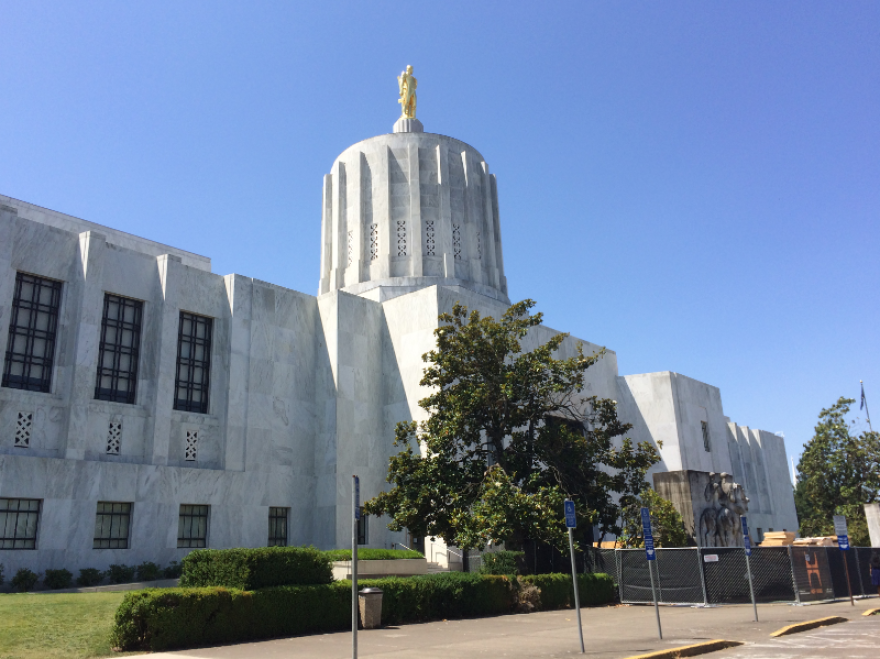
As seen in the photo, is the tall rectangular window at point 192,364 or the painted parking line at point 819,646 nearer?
the painted parking line at point 819,646

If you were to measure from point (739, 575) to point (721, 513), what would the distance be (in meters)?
11.6

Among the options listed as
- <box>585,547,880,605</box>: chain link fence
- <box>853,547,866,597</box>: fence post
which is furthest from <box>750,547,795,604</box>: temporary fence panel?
<box>853,547,866,597</box>: fence post

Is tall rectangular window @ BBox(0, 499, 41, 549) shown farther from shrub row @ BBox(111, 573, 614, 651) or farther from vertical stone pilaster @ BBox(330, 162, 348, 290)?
vertical stone pilaster @ BBox(330, 162, 348, 290)

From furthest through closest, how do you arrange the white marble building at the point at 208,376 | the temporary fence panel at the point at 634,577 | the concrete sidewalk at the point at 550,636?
the white marble building at the point at 208,376, the temporary fence panel at the point at 634,577, the concrete sidewalk at the point at 550,636

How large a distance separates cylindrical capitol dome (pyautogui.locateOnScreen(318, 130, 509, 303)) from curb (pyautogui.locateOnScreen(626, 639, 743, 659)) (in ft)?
90.8

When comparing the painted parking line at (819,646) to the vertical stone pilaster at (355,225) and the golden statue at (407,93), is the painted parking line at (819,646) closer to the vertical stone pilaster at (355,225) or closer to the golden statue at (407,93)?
the vertical stone pilaster at (355,225)

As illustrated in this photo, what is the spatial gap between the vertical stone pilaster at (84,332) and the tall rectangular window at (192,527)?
437cm

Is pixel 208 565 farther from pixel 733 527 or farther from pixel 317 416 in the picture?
pixel 733 527

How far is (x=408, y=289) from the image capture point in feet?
128

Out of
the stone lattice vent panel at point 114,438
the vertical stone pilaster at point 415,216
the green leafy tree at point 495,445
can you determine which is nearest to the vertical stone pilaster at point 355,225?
the vertical stone pilaster at point 415,216

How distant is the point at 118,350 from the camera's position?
27.4 meters

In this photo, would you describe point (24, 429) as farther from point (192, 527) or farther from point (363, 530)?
point (363, 530)

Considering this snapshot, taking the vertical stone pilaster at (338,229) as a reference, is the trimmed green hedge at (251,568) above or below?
below

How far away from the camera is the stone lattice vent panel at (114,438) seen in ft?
85.5
